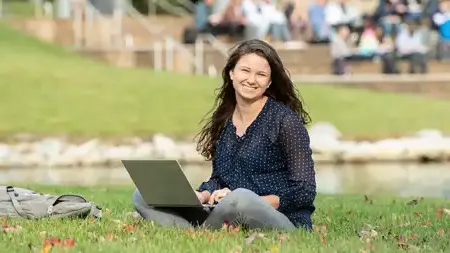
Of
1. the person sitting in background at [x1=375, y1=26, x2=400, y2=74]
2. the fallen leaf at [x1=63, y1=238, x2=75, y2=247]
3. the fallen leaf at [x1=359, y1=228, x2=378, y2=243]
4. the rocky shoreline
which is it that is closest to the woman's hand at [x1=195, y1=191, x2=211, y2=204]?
the fallen leaf at [x1=359, y1=228, x2=378, y2=243]

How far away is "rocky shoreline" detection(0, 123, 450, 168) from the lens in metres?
14.1

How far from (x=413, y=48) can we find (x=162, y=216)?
48.5 feet

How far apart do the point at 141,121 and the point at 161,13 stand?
28.9ft

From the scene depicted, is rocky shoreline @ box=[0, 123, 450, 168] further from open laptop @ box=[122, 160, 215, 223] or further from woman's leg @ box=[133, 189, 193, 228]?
open laptop @ box=[122, 160, 215, 223]

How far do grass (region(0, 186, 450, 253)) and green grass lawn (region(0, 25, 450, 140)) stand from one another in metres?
9.49

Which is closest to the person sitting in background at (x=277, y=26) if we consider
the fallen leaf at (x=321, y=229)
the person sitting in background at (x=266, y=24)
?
the person sitting in background at (x=266, y=24)

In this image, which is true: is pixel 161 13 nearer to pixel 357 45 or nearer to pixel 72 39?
pixel 72 39

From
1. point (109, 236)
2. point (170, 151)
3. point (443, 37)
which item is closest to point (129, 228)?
point (109, 236)

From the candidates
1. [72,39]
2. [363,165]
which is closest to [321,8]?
[72,39]

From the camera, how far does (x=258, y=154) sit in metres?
5.58

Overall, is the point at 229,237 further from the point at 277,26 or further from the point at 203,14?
the point at 203,14

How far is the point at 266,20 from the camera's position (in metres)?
20.7

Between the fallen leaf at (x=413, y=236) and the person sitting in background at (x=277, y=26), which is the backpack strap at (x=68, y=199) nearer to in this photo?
the fallen leaf at (x=413, y=236)

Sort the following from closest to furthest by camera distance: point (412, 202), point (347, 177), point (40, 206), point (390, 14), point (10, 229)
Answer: point (10, 229)
point (40, 206)
point (412, 202)
point (347, 177)
point (390, 14)
